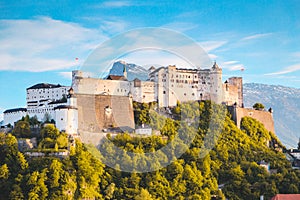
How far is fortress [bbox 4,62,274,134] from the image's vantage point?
154ft

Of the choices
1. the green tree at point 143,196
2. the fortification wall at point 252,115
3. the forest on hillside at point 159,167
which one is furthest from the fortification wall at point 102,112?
the fortification wall at point 252,115

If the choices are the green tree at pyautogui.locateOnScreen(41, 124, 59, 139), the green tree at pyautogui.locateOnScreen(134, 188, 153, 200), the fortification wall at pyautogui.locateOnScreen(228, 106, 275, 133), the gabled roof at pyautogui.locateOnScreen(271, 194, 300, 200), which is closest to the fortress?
the fortification wall at pyautogui.locateOnScreen(228, 106, 275, 133)

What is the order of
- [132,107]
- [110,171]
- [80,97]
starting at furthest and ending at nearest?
[132,107] → [80,97] → [110,171]

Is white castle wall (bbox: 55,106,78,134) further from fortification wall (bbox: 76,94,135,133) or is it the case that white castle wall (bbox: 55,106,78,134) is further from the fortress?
fortification wall (bbox: 76,94,135,133)

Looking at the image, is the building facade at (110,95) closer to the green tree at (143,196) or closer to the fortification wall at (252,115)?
the fortification wall at (252,115)

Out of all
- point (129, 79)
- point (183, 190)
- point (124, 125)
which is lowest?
point (183, 190)

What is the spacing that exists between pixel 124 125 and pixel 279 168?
46.4ft

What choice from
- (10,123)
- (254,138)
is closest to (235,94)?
(254,138)

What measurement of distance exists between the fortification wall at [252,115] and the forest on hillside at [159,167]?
932mm

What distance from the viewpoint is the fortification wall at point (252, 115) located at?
58906 mm

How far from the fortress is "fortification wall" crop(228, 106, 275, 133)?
137mm

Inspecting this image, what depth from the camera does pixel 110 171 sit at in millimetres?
44812

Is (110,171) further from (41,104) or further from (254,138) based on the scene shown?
(254,138)

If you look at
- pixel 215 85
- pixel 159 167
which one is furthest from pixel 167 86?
pixel 159 167
